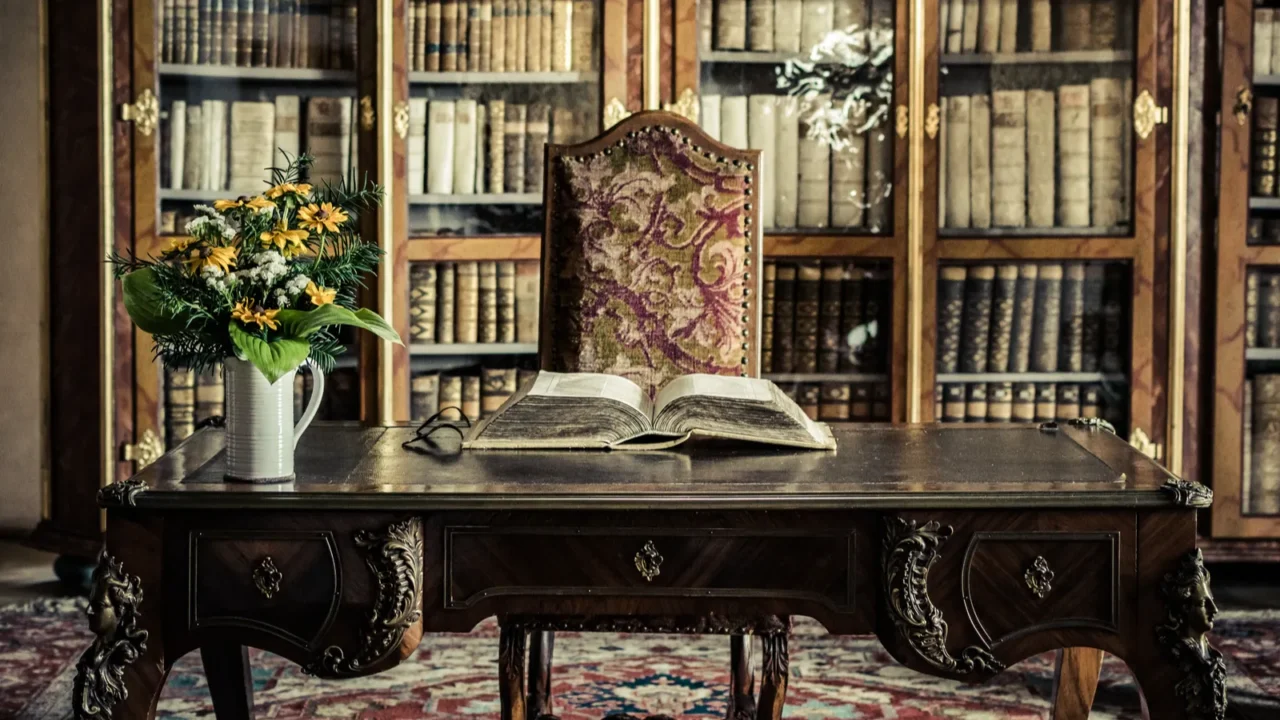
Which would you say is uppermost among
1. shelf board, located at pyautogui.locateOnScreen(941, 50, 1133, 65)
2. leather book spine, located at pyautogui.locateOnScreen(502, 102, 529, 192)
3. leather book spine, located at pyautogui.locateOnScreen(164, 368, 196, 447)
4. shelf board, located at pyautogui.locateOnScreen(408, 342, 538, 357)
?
shelf board, located at pyautogui.locateOnScreen(941, 50, 1133, 65)

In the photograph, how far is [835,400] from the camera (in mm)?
3732

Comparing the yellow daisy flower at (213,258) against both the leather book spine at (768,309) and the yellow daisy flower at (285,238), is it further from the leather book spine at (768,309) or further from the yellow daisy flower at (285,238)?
the leather book spine at (768,309)

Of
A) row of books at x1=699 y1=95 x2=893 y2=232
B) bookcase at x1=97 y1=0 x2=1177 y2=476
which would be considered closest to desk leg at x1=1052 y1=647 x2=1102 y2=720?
bookcase at x1=97 y1=0 x2=1177 y2=476

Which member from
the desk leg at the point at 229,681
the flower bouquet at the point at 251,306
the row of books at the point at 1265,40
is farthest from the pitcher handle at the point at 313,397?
the row of books at the point at 1265,40

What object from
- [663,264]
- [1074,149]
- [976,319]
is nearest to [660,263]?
[663,264]

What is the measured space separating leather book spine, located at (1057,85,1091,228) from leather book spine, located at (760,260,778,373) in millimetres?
799

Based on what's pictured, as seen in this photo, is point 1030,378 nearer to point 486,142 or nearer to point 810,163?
point 810,163

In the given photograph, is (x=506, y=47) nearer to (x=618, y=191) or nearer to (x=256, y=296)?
(x=618, y=191)

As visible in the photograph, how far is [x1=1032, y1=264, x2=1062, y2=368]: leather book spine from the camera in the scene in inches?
146

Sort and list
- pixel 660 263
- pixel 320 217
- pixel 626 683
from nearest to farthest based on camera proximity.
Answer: pixel 320 217 → pixel 660 263 → pixel 626 683

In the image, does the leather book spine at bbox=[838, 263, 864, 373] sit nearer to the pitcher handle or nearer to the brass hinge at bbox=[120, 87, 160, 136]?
the brass hinge at bbox=[120, 87, 160, 136]

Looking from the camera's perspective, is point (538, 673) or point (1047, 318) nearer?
point (538, 673)

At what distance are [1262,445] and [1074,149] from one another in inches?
37.7

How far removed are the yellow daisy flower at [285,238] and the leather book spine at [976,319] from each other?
2.28 m
